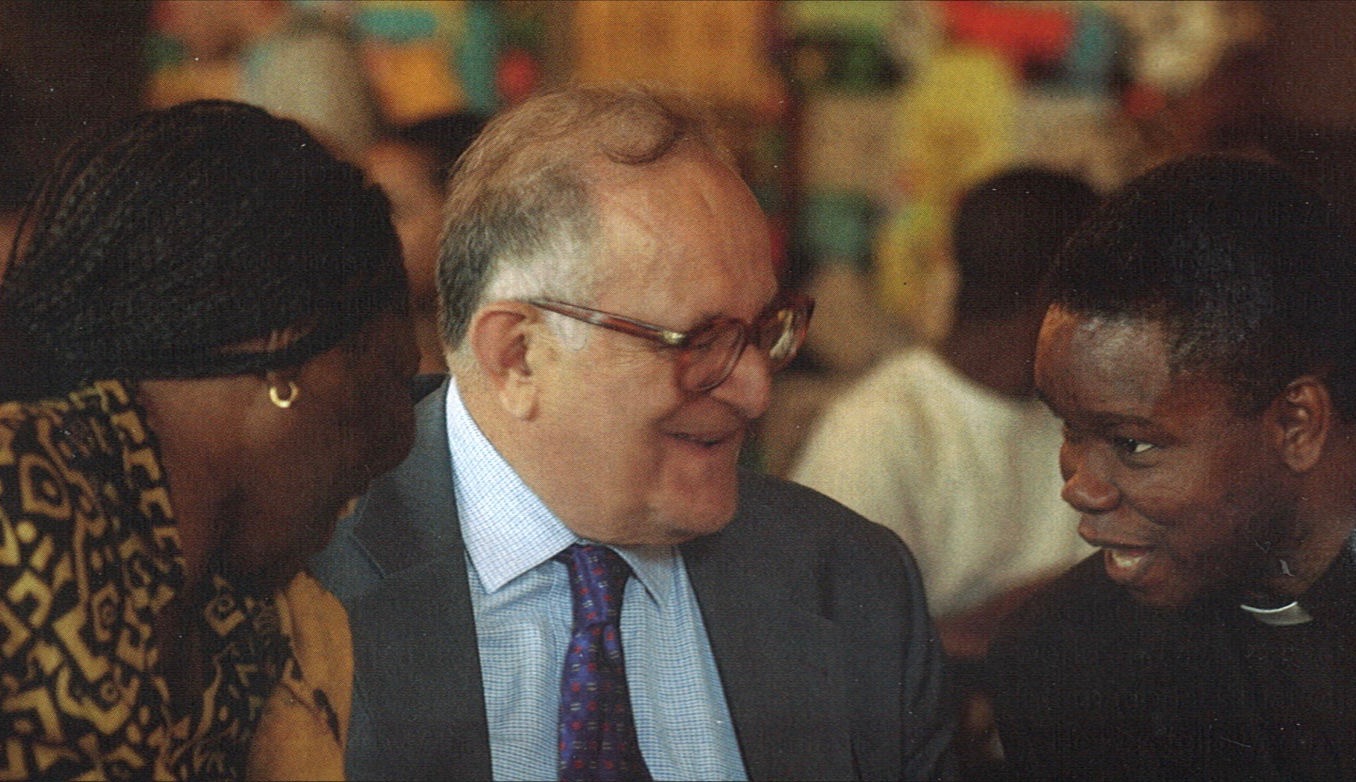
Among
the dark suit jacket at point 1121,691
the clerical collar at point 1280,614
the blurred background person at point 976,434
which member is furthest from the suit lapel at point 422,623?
the clerical collar at point 1280,614

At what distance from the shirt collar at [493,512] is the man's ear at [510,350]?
6 cm

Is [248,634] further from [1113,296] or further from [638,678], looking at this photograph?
[1113,296]

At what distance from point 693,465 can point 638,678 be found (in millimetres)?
299

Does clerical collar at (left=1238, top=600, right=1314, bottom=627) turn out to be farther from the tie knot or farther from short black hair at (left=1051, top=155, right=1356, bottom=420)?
the tie knot

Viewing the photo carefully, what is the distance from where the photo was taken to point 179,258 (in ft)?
5.51

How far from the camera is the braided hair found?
1671 mm

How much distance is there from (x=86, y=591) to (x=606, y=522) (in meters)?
0.62

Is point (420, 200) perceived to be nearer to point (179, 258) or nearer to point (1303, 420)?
point (179, 258)

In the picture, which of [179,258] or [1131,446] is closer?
[179,258]

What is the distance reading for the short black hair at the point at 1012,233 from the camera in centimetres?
202

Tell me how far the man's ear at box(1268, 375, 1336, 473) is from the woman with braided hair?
3.87 ft

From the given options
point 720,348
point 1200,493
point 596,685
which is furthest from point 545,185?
point 1200,493

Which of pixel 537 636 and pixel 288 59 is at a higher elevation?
pixel 288 59

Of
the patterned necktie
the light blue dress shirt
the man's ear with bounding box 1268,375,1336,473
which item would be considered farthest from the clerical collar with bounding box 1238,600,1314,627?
the patterned necktie
